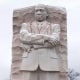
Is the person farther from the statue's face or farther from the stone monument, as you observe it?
the statue's face

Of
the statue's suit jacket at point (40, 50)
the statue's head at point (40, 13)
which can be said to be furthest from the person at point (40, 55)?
the statue's head at point (40, 13)

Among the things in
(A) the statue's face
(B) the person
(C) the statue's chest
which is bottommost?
(B) the person

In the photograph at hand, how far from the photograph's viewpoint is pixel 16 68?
10.6 metres

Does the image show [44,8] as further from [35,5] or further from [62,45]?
[62,45]

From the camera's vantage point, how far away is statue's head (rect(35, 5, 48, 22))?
1060 cm

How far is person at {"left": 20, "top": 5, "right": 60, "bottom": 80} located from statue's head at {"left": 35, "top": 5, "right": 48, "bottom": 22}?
29 cm

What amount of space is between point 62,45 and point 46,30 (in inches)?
20.0

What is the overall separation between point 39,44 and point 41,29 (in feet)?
1.28

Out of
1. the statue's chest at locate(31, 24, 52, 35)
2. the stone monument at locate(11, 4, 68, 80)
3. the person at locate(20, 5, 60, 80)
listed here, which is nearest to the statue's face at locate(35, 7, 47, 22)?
the stone monument at locate(11, 4, 68, 80)

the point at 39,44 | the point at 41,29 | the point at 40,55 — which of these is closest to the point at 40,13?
the point at 41,29

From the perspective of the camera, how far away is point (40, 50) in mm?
10312

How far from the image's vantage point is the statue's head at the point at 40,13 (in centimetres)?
1060

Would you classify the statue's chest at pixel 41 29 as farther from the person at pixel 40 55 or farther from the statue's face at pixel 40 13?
the statue's face at pixel 40 13

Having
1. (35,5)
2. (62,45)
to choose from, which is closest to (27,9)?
(35,5)
